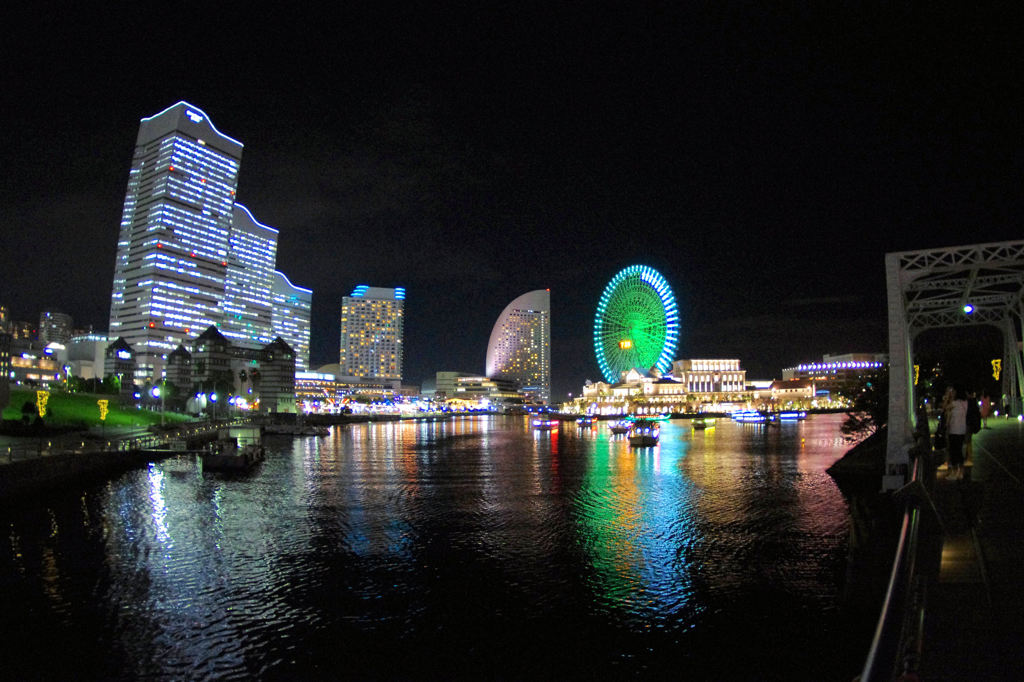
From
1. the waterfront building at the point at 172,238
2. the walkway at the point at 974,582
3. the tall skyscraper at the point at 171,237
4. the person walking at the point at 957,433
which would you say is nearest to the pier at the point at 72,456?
the walkway at the point at 974,582

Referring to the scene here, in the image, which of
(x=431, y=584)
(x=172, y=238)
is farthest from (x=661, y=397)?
(x=431, y=584)

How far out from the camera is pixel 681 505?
1171 inches

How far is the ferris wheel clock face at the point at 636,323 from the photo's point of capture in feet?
372

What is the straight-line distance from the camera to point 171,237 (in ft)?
581

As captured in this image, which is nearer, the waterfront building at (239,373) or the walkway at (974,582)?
the walkway at (974,582)

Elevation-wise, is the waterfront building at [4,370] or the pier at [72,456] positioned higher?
the waterfront building at [4,370]

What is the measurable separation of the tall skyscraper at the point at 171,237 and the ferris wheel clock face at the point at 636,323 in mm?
113709

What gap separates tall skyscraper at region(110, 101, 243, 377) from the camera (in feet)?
563

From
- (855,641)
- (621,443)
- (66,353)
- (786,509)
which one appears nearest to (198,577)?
(855,641)

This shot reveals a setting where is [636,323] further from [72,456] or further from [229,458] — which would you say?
[72,456]

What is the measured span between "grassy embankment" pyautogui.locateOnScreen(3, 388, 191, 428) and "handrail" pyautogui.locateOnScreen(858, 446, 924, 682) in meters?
65.6

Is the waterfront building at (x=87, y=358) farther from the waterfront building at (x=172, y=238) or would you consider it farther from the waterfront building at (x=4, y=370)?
the waterfront building at (x=4, y=370)

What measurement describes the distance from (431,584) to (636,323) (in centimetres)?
10277

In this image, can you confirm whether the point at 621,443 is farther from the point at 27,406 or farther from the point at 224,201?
the point at 224,201
